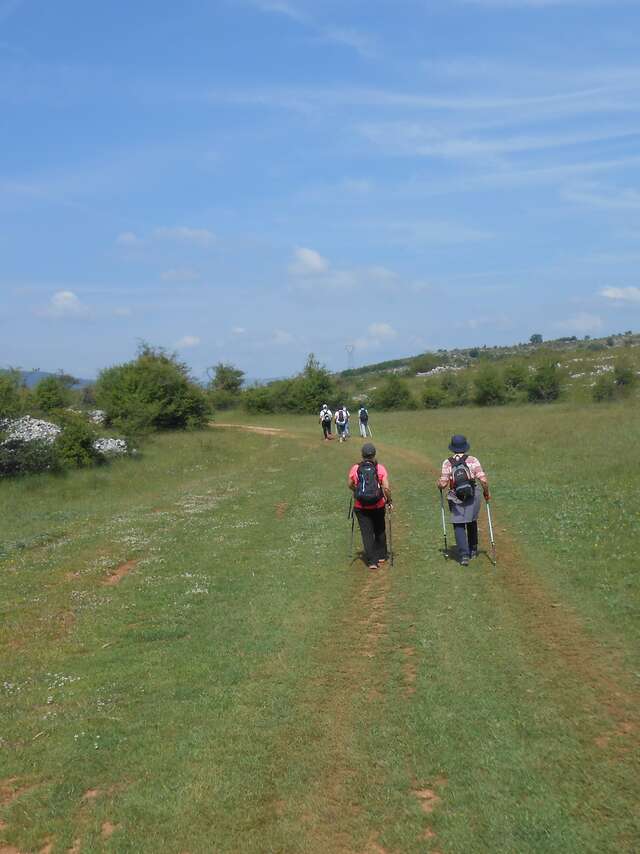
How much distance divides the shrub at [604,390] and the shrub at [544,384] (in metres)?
5.87

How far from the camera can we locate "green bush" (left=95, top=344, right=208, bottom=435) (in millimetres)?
52844

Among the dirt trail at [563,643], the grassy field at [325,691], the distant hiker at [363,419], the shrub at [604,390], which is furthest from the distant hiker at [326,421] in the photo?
the shrub at [604,390]

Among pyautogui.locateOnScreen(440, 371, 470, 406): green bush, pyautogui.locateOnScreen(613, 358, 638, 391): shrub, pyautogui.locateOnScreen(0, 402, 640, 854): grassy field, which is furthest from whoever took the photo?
pyautogui.locateOnScreen(440, 371, 470, 406): green bush

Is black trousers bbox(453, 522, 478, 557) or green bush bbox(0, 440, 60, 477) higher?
green bush bbox(0, 440, 60, 477)

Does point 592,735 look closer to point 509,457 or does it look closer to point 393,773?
point 393,773

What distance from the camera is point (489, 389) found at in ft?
288

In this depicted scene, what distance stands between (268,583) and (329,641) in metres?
3.91

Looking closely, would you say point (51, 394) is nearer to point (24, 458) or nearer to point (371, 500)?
point (24, 458)

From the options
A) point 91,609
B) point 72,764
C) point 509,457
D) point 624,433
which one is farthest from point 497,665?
point 624,433

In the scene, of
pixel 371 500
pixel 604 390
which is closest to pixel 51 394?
pixel 371 500

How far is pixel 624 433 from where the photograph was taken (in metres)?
36.6

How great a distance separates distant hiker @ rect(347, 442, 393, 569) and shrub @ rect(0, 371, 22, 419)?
27015 mm

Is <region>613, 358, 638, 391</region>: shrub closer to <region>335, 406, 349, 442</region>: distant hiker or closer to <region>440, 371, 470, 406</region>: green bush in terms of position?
<region>440, 371, 470, 406</region>: green bush

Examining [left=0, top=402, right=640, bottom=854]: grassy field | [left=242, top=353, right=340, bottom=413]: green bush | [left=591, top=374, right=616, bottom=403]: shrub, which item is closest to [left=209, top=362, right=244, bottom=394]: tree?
[left=242, top=353, right=340, bottom=413]: green bush
